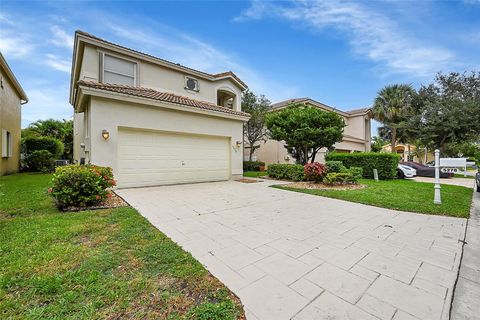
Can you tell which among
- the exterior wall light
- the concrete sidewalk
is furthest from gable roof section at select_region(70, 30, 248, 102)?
the concrete sidewalk

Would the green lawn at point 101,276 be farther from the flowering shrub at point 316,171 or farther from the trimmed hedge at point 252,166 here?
the trimmed hedge at point 252,166

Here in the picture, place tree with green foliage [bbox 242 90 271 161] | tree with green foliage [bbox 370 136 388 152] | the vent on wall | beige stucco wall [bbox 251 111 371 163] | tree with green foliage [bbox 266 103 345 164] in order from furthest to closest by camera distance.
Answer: tree with green foliage [bbox 370 136 388 152]
beige stucco wall [bbox 251 111 371 163]
tree with green foliage [bbox 242 90 271 161]
the vent on wall
tree with green foliage [bbox 266 103 345 164]

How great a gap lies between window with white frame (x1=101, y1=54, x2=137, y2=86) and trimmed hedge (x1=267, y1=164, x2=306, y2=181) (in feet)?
29.1

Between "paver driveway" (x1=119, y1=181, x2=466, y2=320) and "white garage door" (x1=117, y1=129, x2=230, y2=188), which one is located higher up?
"white garage door" (x1=117, y1=129, x2=230, y2=188)

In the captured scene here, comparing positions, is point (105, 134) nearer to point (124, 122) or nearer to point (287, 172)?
point (124, 122)

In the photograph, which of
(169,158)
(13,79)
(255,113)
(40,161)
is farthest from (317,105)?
(40,161)

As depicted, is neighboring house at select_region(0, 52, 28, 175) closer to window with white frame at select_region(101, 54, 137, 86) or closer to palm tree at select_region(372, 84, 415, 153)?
window with white frame at select_region(101, 54, 137, 86)

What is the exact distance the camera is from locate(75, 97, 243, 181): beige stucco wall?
7.57 metres

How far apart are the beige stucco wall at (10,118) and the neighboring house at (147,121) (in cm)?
326

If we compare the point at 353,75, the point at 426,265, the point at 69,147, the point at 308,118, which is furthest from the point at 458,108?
the point at 69,147

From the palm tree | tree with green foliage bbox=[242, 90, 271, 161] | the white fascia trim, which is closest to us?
the white fascia trim

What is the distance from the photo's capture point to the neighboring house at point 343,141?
62.1 feet

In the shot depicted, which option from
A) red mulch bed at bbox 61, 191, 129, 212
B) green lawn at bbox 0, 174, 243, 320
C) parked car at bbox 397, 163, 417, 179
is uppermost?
parked car at bbox 397, 163, 417, 179

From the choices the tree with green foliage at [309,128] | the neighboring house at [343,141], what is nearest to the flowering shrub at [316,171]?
the tree with green foliage at [309,128]
